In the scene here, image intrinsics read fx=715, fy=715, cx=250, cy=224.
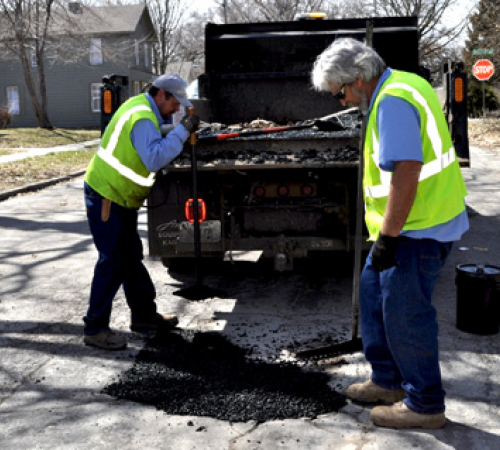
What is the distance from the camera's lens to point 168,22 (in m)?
53.8

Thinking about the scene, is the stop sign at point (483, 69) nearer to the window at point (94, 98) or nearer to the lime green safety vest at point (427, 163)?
the window at point (94, 98)

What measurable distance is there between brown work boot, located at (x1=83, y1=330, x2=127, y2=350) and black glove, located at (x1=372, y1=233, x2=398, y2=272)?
2.03 meters

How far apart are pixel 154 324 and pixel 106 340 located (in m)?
0.48

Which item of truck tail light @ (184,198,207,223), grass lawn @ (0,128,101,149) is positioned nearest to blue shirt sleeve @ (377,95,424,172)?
truck tail light @ (184,198,207,223)

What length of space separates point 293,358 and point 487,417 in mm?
1264

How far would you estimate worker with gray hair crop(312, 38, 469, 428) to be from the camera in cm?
300

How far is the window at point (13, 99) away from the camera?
41594mm

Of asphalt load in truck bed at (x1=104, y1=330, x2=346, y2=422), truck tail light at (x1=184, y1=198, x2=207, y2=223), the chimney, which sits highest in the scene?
the chimney

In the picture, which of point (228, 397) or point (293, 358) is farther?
point (293, 358)

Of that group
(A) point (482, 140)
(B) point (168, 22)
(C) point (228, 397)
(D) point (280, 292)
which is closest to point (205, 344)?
(C) point (228, 397)

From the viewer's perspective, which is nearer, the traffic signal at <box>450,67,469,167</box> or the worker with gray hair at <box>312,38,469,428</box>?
the worker with gray hair at <box>312,38,469,428</box>

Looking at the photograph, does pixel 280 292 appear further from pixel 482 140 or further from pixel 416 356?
pixel 482 140

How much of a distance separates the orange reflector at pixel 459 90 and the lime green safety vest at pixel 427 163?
13.4 feet

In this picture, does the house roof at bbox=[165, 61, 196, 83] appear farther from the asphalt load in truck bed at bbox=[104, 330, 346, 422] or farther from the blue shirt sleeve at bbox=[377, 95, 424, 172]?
the blue shirt sleeve at bbox=[377, 95, 424, 172]
